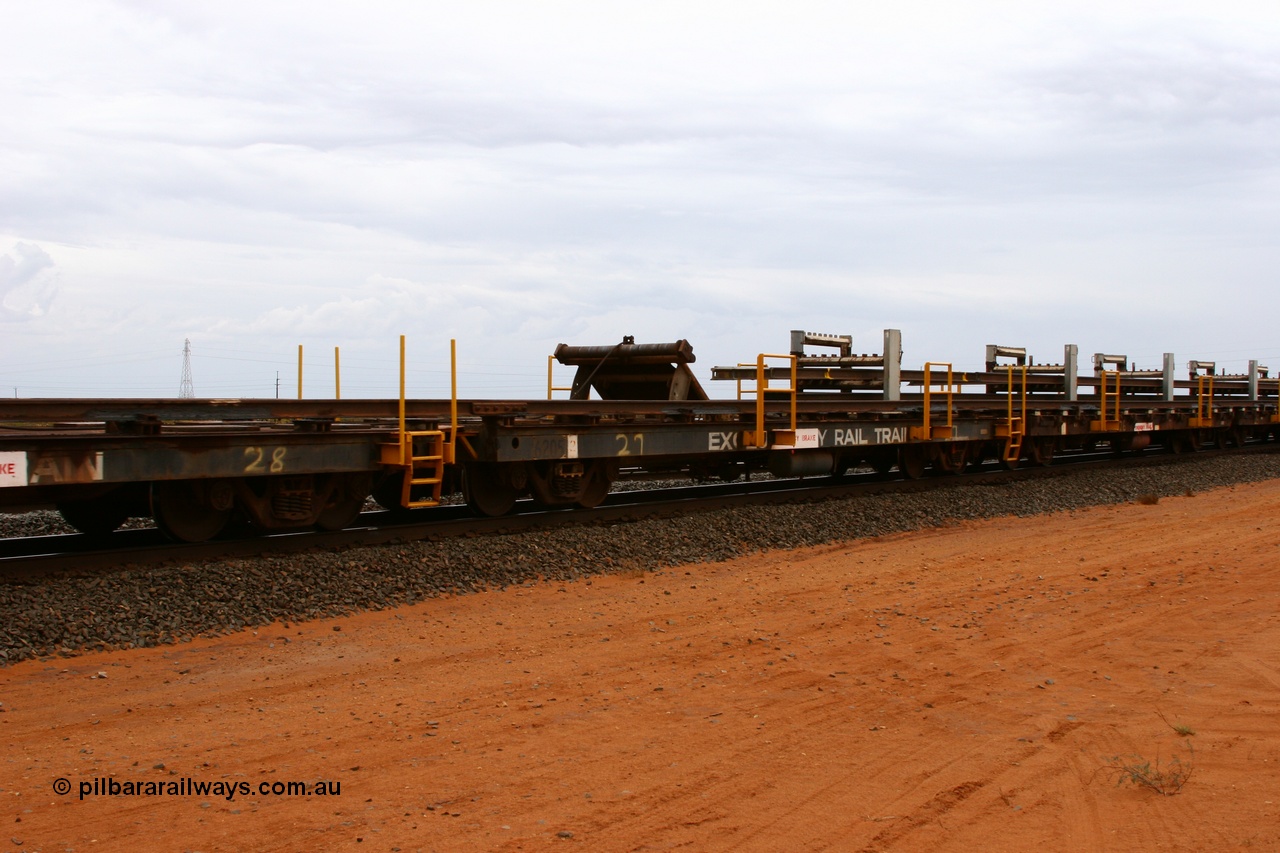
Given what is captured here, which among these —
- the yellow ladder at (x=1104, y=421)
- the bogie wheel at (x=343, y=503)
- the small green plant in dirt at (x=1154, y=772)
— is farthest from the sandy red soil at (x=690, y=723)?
the yellow ladder at (x=1104, y=421)

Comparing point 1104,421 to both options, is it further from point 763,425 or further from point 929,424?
point 763,425

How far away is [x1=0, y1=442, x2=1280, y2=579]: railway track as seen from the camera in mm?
8281

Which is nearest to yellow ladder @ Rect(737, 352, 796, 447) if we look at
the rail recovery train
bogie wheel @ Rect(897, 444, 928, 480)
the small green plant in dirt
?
the rail recovery train

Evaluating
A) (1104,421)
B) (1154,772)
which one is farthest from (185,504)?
(1104,421)

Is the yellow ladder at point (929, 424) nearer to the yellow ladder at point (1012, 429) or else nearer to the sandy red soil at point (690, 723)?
the yellow ladder at point (1012, 429)

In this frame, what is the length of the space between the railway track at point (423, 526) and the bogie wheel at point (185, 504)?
17 cm

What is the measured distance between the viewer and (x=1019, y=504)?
1480 cm

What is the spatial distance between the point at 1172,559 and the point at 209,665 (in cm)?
828

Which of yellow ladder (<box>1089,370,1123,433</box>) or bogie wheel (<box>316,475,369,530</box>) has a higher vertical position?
yellow ladder (<box>1089,370,1123,433</box>)

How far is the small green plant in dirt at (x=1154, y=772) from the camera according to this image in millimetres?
4344

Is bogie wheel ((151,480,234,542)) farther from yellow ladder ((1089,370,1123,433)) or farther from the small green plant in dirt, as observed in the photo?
yellow ladder ((1089,370,1123,433))

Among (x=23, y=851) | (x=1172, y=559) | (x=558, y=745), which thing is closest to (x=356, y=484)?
(x=558, y=745)

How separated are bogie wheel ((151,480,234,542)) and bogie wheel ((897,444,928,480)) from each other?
1038 centimetres

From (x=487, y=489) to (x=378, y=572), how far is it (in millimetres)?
2531
